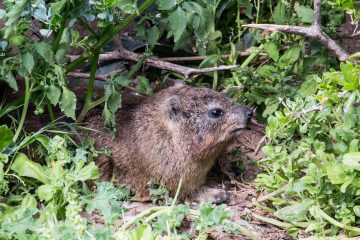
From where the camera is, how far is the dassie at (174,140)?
5816 millimetres

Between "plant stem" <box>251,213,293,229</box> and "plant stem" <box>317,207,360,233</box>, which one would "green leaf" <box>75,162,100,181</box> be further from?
"plant stem" <box>317,207,360,233</box>

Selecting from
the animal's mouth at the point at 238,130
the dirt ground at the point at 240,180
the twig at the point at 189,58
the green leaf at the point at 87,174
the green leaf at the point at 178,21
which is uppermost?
the green leaf at the point at 178,21

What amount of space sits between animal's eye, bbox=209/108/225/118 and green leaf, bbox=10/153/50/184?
4.95ft

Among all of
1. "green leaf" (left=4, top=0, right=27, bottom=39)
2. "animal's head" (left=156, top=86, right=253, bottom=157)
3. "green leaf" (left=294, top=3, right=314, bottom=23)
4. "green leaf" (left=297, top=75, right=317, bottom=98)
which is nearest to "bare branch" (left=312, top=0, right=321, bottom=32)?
"green leaf" (left=294, top=3, right=314, bottom=23)

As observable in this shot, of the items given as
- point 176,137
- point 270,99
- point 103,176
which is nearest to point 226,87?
point 270,99

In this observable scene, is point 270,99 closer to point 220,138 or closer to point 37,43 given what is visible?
point 220,138

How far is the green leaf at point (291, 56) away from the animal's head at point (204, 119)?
629 millimetres

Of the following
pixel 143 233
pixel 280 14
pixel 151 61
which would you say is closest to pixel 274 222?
pixel 143 233

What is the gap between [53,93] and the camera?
5.23 m

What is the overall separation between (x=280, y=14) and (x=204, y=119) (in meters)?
1.32

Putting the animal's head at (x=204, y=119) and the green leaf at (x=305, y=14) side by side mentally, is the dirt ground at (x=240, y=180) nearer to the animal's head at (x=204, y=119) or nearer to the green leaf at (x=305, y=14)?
the animal's head at (x=204, y=119)

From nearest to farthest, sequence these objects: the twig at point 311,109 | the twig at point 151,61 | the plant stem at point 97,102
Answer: the twig at point 311,109
the plant stem at point 97,102
the twig at point 151,61

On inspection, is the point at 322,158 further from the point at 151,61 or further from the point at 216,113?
the point at 151,61

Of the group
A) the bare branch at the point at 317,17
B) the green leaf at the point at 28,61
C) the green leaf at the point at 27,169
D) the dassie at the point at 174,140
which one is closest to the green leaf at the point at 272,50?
the bare branch at the point at 317,17
